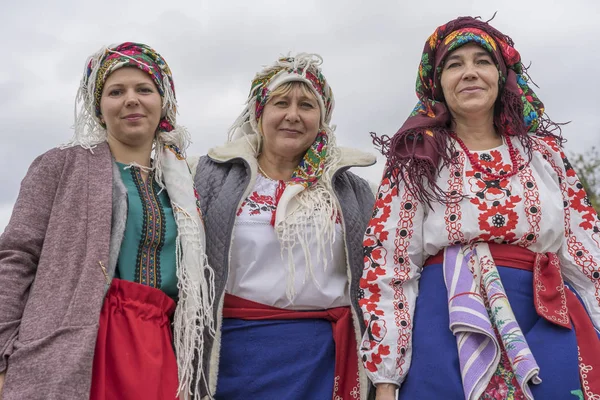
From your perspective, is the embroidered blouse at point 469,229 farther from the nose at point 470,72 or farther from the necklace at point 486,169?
the nose at point 470,72

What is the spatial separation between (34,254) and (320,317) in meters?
1.17

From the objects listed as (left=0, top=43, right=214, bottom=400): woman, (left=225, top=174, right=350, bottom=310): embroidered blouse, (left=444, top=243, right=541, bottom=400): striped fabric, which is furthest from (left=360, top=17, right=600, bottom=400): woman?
(left=0, top=43, right=214, bottom=400): woman

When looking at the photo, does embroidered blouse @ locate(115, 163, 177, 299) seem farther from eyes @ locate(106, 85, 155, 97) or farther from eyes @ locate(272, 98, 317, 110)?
eyes @ locate(272, 98, 317, 110)

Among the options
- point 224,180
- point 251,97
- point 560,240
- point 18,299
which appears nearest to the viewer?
point 18,299

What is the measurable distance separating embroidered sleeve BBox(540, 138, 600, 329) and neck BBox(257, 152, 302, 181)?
1.14 metres

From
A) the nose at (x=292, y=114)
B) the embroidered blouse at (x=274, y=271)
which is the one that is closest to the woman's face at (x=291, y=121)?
the nose at (x=292, y=114)

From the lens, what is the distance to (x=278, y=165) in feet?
10.2

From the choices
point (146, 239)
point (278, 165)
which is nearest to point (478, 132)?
point (278, 165)

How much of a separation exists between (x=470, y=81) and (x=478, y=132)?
20 centimetres

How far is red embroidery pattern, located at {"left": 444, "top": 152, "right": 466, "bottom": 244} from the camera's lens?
2307 millimetres

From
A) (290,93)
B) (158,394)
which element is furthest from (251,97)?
(158,394)

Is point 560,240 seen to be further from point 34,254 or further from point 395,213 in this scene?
point 34,254

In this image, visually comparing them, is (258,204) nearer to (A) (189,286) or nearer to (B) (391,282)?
(A) (189,286)

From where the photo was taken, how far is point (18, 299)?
7.03 feet
